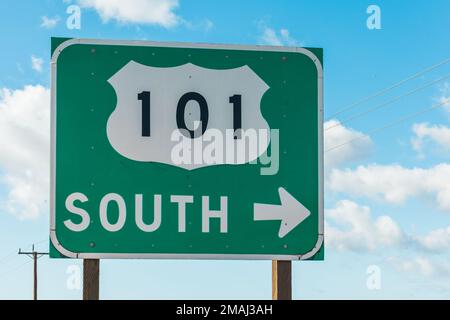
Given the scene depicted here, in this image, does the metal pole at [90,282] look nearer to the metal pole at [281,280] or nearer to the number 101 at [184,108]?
the number 101 at [184,108]

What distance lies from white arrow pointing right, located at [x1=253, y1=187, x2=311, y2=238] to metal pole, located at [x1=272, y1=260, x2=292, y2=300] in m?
0.23

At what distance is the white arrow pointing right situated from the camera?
643cm


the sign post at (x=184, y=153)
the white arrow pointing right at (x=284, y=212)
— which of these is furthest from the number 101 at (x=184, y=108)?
the white arrow pointing right at (x=284, y=212)

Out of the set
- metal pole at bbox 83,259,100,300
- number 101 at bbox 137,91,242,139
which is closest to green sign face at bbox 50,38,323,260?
number 101 at bbox 137,91,242,139

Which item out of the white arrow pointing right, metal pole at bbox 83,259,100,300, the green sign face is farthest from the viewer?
the white arrow pointing right

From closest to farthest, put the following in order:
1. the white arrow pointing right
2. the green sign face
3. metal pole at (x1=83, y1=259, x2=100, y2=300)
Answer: metal pole at (x1=83, y1=259, x2=100, y2=300) < the green sign face < the white arrow pointing right

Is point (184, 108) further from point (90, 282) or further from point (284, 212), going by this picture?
point (90, 282)

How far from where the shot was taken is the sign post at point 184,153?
20.7 ft

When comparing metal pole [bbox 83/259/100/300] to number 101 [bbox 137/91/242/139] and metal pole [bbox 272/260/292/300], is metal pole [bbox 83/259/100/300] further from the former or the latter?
metal pole [bbox 272/260/292/300]

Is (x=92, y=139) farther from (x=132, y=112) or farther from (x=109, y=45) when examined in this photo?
(x=109, y=45)

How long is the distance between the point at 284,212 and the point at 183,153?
0.95 metres

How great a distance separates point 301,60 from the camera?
666 centimetres

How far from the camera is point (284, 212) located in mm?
6473
